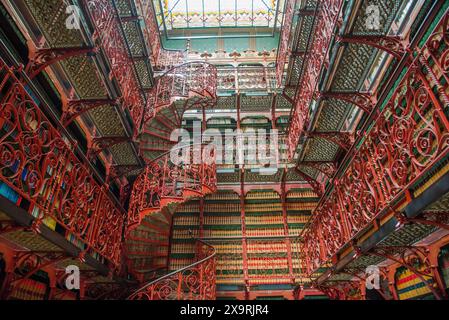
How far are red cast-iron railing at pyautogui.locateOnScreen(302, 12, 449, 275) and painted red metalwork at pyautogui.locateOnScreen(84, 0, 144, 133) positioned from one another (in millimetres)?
3638

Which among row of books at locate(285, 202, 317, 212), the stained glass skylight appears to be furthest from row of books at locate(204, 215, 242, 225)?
the stained glass skylight

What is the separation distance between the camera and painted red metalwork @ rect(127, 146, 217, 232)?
495 centimetres

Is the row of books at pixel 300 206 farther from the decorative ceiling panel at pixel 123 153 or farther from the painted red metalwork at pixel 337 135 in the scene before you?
the decorative ceiling panel at pixel 123 153

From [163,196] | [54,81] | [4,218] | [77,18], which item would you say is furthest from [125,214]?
[77,18]

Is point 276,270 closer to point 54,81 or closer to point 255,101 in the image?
point 255,101

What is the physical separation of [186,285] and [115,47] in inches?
178

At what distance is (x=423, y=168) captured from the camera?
2.13 meters

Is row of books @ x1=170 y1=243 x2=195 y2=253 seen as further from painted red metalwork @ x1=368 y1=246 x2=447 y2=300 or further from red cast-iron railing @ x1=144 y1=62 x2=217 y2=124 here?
painted red metalwork @ x1=368 y1=246 x2=447 y2=300

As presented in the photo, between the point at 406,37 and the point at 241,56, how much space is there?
23.6 feet

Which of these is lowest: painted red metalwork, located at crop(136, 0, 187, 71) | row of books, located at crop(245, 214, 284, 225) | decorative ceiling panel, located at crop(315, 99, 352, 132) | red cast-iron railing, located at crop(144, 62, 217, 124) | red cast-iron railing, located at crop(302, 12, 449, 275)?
red cast-iron railing, located at crop(302, 12, 449, 275)

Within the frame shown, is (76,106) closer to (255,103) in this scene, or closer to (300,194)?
(255,103)

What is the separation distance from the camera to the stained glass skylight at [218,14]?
1055cm

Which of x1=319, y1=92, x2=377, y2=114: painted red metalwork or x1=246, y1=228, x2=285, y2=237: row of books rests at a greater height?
x1=319, y1=92, x2=377, y2=114: painted red metalwork

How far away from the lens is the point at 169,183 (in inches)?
218
